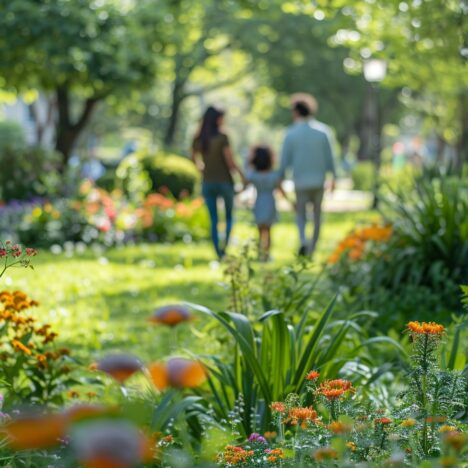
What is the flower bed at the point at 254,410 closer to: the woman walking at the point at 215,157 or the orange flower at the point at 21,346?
the orange flower at the point at 21,346

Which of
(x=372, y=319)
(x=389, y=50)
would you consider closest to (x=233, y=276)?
(x=372, y=319)

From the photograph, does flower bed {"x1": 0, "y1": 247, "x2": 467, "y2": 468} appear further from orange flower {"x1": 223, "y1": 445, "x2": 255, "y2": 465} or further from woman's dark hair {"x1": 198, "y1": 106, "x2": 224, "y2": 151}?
woman's dark hair {"x1": 198, "y1": 106, "x2": 224, "y2": 151}

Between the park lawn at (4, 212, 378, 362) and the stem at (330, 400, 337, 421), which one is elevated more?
the stem at (330, 400, 337, 421)

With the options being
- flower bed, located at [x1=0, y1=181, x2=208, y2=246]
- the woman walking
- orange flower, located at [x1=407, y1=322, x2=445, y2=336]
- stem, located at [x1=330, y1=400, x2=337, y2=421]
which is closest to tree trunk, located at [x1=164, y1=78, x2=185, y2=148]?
flower bed, located at [x1=0, y1=181, x2=208, y2=246]

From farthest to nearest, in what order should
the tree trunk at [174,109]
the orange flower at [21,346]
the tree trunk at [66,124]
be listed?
1. the tree trunk at [174,109]
2. the tree trunk at [66,124]
3. the orange flower at [21,346]

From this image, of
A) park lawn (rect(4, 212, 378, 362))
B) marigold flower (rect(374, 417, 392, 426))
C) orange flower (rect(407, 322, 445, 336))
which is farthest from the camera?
park lawn (rect(4, 212, 378, 362))

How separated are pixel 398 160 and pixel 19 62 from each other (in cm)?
3844

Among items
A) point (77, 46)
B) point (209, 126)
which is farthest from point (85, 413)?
point (77, 46)

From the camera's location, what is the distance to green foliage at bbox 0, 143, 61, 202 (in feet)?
55.0

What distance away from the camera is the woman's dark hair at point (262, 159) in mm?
11602

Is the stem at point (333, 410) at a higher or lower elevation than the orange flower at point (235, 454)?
higher

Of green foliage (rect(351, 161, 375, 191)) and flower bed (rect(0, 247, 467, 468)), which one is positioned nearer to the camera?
flower bed (rect(0, 247, 467, 468))

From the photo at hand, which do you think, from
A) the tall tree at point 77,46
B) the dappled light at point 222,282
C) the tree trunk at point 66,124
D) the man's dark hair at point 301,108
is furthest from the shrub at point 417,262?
the tree trunk at point 66,124

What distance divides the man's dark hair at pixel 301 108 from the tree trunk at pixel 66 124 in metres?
9.67
